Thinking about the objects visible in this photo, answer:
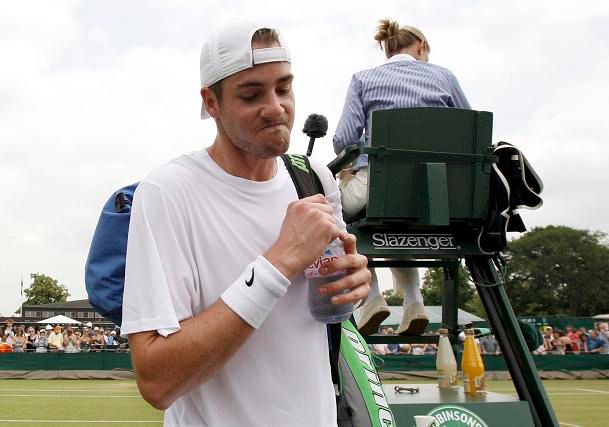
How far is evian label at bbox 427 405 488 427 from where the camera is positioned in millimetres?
3521

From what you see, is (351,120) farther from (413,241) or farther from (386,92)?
(413,241)

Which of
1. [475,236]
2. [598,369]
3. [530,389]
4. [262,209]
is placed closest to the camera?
[262,209]

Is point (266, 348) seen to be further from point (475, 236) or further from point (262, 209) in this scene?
point (475, 236)

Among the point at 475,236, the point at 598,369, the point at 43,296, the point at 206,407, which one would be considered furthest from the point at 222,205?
the point at 43,296

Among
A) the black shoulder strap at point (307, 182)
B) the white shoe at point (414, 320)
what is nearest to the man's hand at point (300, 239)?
the black shoulder strap at point (307, 182)

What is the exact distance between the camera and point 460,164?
3.81 metres

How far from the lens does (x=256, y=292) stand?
140 centimetres

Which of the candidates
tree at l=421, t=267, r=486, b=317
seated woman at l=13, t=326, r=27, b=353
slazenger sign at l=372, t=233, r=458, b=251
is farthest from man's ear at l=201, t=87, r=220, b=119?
tree at l=421, t=267, r=486, b=317

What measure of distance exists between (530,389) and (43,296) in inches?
3990

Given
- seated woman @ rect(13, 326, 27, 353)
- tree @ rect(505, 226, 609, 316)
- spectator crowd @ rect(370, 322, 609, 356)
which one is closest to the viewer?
spectator crowd @ rect(370, 322, 609, 356)

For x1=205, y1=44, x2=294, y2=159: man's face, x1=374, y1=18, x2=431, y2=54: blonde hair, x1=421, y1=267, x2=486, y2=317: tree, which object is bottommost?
x1=205, y1=44, x2=294, y2=159: man's face

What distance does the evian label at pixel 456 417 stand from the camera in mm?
3521

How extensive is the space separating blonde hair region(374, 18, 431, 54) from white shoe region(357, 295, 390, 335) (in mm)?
1524

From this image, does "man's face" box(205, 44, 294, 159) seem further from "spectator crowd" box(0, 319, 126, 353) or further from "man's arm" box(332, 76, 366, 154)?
"spectator crowd" box(0, 319, 126, 353)
